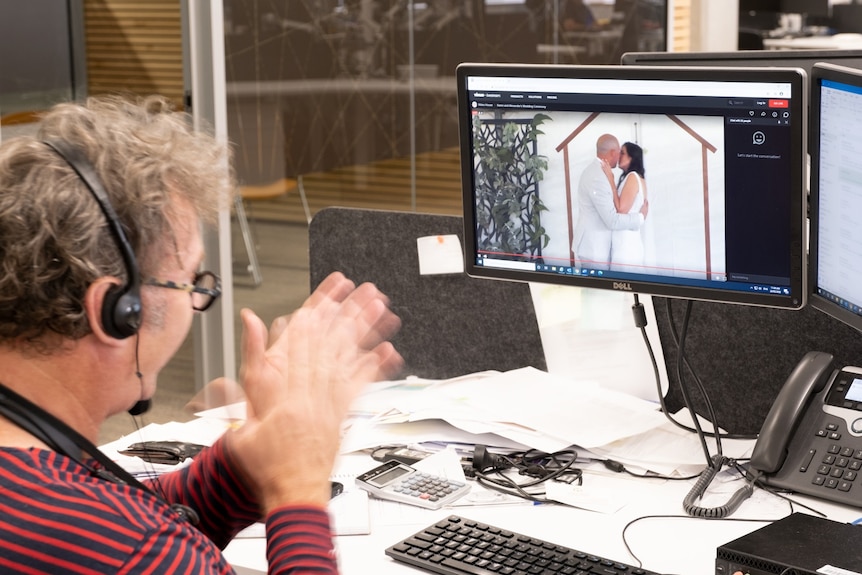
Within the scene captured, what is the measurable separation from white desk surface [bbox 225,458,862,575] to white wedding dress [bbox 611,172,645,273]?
0.30m

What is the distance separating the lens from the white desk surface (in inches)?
48.8

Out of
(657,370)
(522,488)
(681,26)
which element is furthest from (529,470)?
(681,26)

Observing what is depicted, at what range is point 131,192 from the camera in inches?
34.9

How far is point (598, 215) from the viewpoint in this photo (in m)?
1.52

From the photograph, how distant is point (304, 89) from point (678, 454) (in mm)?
2126

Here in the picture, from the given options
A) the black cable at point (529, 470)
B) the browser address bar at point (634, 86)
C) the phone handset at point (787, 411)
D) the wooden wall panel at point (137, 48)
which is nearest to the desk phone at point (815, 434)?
the phone handset at point (787, 411)

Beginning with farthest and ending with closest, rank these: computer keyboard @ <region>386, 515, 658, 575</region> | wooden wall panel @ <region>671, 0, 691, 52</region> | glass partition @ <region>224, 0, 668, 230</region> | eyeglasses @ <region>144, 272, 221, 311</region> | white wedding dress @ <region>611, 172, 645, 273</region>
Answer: wooden wall panel @ <region>671, 0, 691, 52</region>, glass partition @ <region>224, 0, 668, 230</region>, white wedding dress @ <region>611, 172, 645, 273</region>, computer keyboard @ <region>386, 515, 658, 575</region>, eyeglasses @ <region>144, 272, 221, 311</region>

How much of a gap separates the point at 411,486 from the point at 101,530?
0.67m

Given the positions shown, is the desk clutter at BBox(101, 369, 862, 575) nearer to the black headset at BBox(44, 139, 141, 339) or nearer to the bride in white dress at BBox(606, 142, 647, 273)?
the bride in white dress at BBox(606, 142, 647, 273)

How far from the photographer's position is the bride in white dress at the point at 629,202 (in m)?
1.47

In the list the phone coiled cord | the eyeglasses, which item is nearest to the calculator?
the phone coiled cord

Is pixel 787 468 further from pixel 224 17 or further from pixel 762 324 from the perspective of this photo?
pixel 224 17

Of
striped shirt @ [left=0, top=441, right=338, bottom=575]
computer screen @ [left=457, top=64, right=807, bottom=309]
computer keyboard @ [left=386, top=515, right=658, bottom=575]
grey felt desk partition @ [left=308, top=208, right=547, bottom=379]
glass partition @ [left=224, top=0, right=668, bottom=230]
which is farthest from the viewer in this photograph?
glass partition @ [left=224, top=0, right=668, bottom=230]

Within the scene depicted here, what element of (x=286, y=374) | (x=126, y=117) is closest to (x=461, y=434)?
(x=286, y=374)
